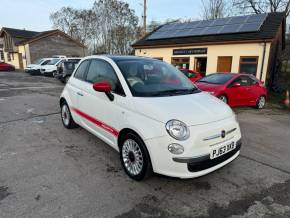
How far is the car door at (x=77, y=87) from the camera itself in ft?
14.7

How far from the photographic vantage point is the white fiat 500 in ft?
8.82

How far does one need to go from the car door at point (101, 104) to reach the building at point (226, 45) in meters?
12.1

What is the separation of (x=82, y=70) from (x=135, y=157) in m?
2.40

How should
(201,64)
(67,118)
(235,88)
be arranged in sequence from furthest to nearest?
(201,64)
(235,88)
(67,118)

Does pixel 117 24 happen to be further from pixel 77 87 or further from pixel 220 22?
pixel 77 87

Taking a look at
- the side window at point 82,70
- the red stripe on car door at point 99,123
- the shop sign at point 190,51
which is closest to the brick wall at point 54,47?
the shop sign at point 190,51

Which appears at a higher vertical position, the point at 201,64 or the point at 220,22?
the point at 220,22

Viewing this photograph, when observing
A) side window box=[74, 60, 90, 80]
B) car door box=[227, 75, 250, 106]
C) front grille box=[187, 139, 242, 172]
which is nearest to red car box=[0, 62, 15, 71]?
side window box=[74, 60, 90, 80]

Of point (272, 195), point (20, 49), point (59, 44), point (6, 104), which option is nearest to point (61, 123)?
point (6, 104)

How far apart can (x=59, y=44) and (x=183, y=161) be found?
34482mm

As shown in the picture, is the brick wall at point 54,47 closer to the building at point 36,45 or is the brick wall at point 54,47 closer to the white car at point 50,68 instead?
the building at point 36,45

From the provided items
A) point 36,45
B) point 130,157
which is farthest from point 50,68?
point 130,157

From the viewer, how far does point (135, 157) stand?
3.12 meters

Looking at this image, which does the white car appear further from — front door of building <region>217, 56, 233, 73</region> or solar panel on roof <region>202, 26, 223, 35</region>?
front door of building <region>217, 56, 233, 73</region>
